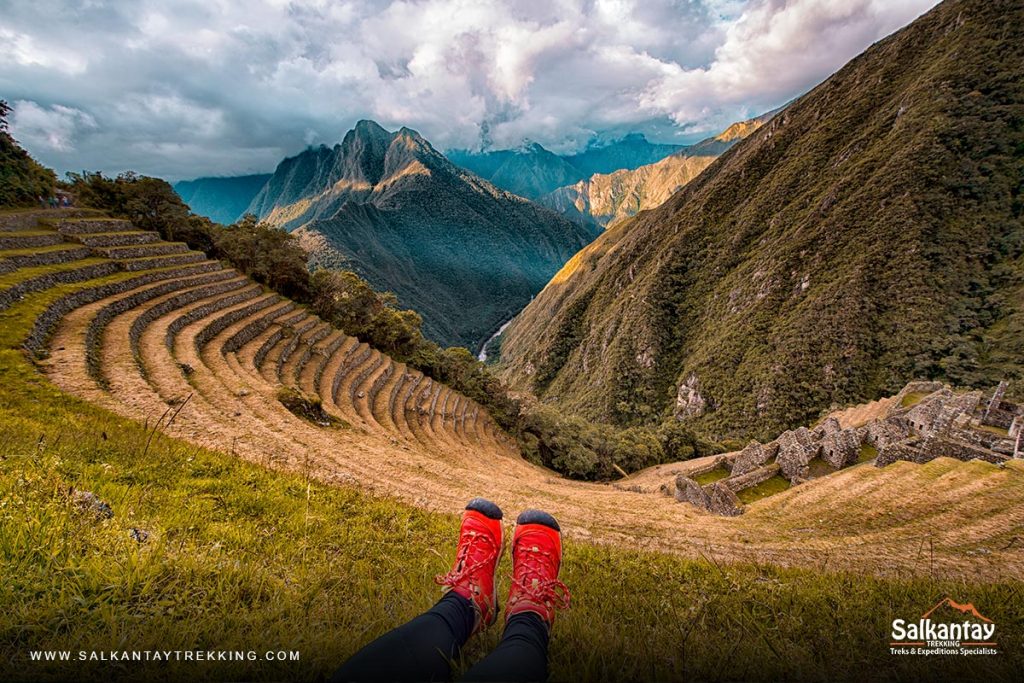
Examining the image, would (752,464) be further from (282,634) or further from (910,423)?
(282,634)

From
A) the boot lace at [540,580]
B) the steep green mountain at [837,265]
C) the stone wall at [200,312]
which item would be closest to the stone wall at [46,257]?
the stone wall at [200,312]

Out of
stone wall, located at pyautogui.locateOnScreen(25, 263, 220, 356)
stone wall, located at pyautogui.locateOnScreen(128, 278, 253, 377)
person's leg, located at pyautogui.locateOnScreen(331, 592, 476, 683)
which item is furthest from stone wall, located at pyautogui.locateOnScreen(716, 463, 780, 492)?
stone wall, located at pyautogui.locateOnScreen(25, 263, 220, 356)

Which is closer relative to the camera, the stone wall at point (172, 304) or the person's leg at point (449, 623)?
the person's leg at point (449, 623)

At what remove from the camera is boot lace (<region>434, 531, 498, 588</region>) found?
3.19m

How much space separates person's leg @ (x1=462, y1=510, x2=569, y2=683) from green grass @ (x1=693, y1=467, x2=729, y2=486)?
84.5ft

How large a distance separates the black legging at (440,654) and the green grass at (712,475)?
26822 mm

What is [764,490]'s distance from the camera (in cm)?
2031

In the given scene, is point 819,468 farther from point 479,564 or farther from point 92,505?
point 92,505

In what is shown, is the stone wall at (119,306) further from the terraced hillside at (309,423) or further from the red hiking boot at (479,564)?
the red hiking boot at (479,564)

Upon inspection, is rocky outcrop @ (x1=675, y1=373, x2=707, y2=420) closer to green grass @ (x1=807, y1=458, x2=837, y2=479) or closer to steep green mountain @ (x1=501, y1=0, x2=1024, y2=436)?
steep green mountain @ (x1=501, y1=0, x2=1024, y2=436)

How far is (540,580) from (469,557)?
67 centimetres

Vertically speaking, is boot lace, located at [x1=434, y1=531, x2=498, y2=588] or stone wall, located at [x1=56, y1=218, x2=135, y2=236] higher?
stone wall, located at [x1=56, y1=218, x2=135, y2=236]

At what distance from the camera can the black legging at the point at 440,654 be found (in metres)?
1.97

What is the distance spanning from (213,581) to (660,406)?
336ft
